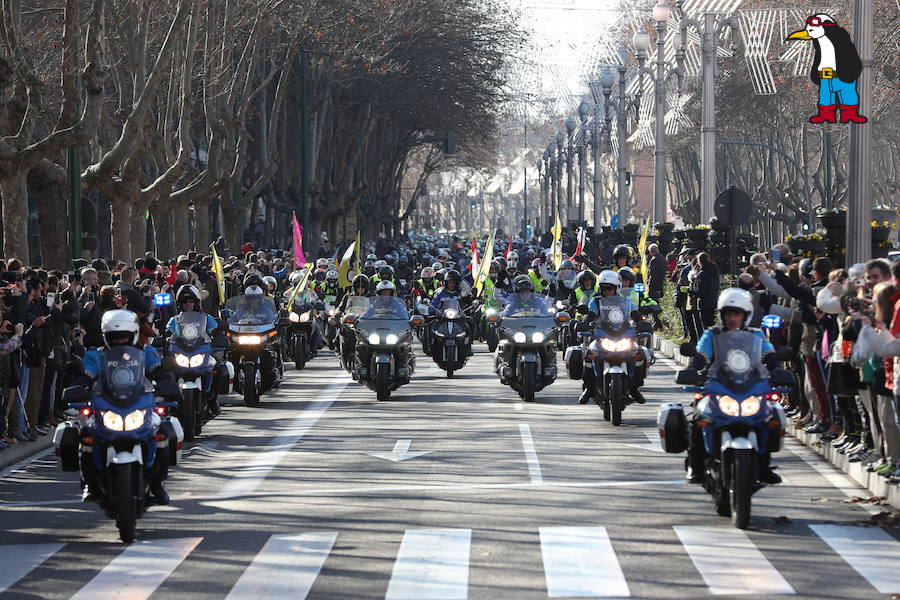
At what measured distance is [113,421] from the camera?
40.0 feet

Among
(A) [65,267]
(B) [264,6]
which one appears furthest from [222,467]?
(B) [264,6]

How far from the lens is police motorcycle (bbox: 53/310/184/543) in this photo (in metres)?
12.1

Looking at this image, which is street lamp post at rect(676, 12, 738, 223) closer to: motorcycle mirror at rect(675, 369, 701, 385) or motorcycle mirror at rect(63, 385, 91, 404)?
motorcycle mirror at rect(675, 369, 701, 385)

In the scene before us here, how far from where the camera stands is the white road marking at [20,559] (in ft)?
35.8

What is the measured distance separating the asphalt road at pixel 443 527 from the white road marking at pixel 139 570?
20 millimetres

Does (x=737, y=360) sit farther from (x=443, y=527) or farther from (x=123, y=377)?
(x=123, y=377)

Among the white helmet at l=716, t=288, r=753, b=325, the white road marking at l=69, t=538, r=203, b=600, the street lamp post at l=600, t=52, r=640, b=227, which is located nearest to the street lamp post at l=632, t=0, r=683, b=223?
the street lamp post at l=600, t=52, r=640, b=227

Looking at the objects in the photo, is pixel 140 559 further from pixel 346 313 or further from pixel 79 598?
pixel 346 313

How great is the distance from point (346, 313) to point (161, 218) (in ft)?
63.0

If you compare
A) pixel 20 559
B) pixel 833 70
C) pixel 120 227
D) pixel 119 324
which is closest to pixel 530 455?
pixel 119 324

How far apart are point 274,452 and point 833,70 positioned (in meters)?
7.89

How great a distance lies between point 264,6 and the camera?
136 feet

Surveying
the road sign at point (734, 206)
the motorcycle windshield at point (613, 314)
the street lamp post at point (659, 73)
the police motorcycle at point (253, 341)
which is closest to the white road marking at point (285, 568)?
the motorcycle windshield at point (613, 314)

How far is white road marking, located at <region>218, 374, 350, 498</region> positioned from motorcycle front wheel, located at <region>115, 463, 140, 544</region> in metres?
2.24
